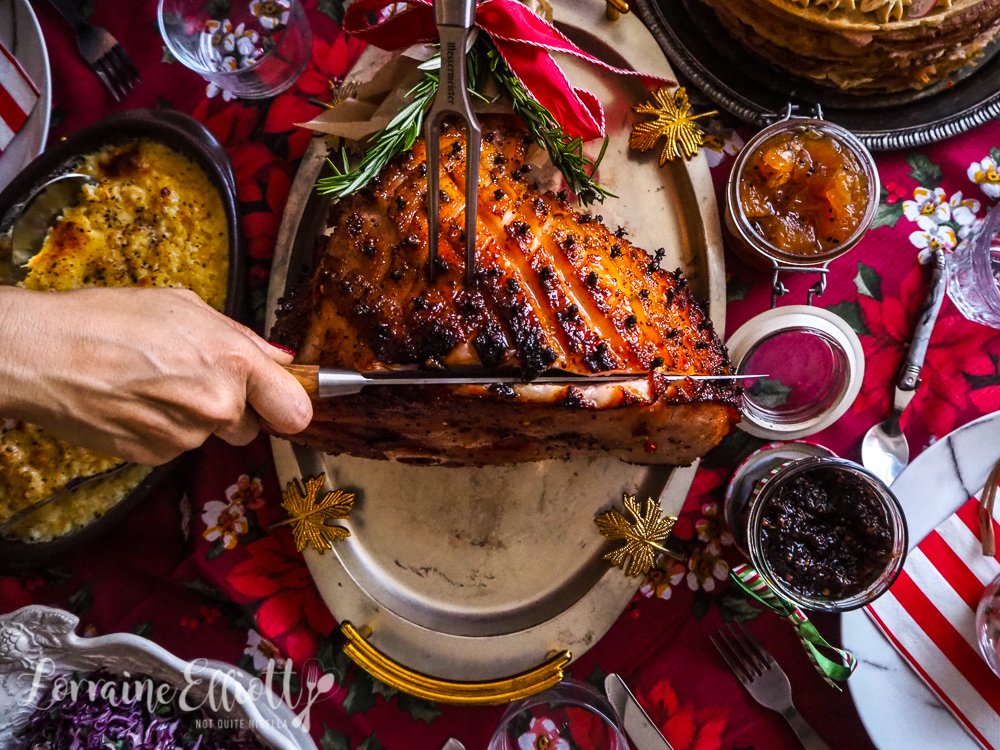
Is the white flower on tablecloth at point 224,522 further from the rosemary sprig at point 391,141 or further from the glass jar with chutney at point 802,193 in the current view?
the glass jar with chutney at point 802,193

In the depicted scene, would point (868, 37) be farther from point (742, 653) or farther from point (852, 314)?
point (742, 653)

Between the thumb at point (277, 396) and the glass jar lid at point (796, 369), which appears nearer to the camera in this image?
the thumb at point (277, 396)

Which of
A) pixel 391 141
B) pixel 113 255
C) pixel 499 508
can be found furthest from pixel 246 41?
pixel 499 508

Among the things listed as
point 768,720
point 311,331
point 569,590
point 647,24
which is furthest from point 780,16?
point 768,720

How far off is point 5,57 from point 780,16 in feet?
5.46

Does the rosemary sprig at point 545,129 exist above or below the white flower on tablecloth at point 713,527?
above

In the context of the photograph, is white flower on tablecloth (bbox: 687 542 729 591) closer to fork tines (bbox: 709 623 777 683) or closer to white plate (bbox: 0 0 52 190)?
fork tines (bbox: 709 623 777 683)

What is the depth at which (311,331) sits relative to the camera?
132 cm

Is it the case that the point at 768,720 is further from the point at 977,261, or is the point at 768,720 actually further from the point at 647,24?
the point at 647,24

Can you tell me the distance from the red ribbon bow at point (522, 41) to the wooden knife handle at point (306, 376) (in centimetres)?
64

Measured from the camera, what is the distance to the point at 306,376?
3.76 feet

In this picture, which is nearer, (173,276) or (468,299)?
(468,299)

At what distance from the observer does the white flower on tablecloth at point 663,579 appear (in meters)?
1.68

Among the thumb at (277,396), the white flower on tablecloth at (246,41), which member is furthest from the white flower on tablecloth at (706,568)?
the white flower on tablecloth at (246,41)
